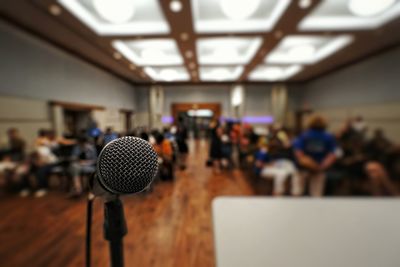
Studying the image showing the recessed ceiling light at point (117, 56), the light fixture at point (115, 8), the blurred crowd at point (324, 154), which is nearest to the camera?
the recessed ceiling light at point (117, 56)

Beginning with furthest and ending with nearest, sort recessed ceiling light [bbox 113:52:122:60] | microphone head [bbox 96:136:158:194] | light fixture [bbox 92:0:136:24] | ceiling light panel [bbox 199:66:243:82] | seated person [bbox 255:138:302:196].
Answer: seated person [bbox 255:138:302:196], light fixture [bbox 92:0:136:24], ceiling light panel [bbox 199:66:243:82], recessed ceiling light [bbox 113:52:122:60], microphone head [bbox 96:136:158:194]

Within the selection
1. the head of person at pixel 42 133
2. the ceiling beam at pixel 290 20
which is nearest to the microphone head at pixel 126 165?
the head of person at pixel 42 133

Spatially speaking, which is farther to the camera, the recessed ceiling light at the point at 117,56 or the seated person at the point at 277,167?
the seated person at the point at 277,167

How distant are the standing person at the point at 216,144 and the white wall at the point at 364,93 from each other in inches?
11.6

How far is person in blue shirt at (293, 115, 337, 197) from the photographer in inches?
29.8

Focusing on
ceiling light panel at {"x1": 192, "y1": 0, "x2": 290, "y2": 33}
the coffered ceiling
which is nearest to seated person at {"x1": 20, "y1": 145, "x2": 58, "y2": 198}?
the coffered ceiling

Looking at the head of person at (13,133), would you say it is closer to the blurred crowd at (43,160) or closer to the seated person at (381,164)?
the blurred crowd at (43,160)

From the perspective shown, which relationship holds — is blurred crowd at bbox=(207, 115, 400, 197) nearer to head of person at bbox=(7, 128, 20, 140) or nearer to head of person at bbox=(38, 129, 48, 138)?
head of person at bbox=(38, 129, 48, 138)

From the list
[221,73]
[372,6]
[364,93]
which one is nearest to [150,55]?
[221,73]

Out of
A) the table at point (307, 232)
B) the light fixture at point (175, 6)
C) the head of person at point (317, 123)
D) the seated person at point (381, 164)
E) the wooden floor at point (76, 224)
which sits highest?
the light fixture at point (175, 6)

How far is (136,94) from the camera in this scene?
1.11 feet

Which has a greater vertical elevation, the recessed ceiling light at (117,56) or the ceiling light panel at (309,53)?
the ceiling light panel at (309,53)

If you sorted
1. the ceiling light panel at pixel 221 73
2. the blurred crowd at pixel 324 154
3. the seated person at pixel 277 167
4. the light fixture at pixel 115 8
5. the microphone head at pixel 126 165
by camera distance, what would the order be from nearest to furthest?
the microphone head at pixel 126 165, the ceiling light panel at pixel 221 73, the light fixture at pixel 115 8, the blurred crowd at pixel 324 154, the seated person at pixel 277 167

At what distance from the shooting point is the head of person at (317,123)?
0.70m
